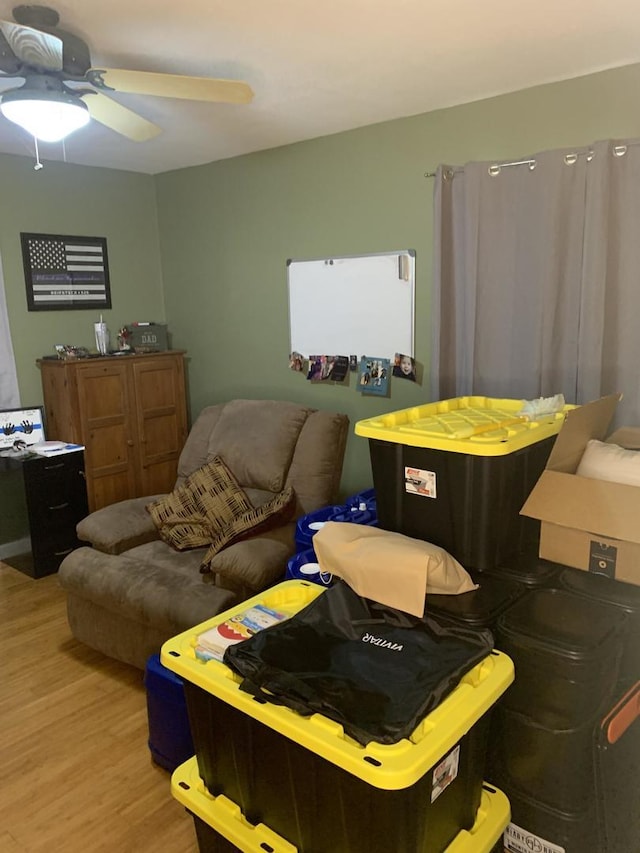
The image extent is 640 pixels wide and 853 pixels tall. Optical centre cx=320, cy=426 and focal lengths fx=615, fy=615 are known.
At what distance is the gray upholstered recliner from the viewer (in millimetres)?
2395

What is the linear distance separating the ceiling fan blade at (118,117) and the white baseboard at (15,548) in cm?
261

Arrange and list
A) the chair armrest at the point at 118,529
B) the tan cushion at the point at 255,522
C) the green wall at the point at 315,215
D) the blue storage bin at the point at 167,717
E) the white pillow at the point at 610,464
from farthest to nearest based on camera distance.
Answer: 1. the chair armrest at the point at 118,529
2. the tan cushion at the point at 255,522
3. the green wall at the point at 315,215
4. the blue storage bin at the point at 167,717
5. the white pillow at the point at 610,464

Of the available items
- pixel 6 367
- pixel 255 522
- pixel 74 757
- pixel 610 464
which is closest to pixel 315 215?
pixel 255 522

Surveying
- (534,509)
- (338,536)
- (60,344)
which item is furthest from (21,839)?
(60,344)

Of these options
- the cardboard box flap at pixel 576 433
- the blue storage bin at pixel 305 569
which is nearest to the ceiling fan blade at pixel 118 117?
the blue storage bin at pixel 305 569

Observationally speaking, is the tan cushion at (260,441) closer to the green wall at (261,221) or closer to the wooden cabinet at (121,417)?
the green wall at (261,221)

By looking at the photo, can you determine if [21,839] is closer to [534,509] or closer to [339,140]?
[534,509]

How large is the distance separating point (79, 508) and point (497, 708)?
2817 mm

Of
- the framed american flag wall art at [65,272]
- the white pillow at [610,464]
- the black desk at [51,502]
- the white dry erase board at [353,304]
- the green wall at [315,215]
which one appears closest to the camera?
the white pillow at [610,464]

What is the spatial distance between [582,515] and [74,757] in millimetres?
1922

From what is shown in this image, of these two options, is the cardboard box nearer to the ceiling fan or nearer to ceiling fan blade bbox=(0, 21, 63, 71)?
the ceiling fan

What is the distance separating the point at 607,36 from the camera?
6.78 feet

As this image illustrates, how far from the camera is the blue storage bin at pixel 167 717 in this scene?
1985 mm

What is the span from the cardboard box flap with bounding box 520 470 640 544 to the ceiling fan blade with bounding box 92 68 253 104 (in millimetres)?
1548
